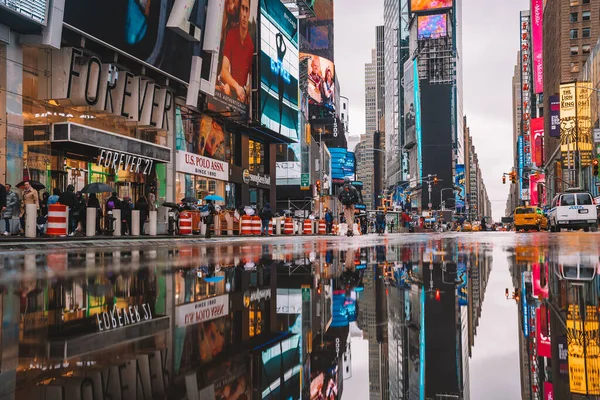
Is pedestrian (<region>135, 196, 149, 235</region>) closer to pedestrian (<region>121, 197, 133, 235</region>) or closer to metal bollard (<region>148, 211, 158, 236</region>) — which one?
metal bollard (<region>148, 211, 158, 236</region>)

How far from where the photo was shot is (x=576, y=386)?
7.16 feet

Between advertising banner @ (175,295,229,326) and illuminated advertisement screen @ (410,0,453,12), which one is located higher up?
illuminated advertisement screen @ (410,0,453,12)

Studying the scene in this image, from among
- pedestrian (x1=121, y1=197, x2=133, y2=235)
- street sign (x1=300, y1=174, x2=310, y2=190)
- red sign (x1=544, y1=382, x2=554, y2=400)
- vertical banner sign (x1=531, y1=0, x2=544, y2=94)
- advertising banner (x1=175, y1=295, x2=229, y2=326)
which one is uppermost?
vertical banner sign (x1=531, y1=0, x2=544, y2=94)

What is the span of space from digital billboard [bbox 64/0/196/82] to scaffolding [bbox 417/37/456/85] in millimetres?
149075

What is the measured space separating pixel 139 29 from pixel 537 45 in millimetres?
137815

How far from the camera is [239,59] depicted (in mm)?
51938

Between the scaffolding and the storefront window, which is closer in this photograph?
the storefront window

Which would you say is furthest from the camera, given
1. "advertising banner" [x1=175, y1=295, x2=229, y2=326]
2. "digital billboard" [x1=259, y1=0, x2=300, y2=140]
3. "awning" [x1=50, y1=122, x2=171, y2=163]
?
"digital billboard" [x1=259, y1=0, x2=300, y2=140]

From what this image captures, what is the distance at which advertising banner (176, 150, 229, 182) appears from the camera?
44.6 m

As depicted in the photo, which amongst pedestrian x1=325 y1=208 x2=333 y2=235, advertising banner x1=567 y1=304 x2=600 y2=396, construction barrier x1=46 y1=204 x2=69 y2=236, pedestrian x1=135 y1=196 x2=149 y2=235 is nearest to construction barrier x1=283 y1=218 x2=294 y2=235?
pedestrian x1=325 y1=208 x2=333 y2=235

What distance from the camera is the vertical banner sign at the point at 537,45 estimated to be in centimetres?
14575

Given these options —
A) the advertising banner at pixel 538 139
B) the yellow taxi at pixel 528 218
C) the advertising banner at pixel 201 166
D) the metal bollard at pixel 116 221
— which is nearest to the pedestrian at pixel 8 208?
the metal bollard at pixel 116 221

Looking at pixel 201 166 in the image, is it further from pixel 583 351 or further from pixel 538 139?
pixel 538 139

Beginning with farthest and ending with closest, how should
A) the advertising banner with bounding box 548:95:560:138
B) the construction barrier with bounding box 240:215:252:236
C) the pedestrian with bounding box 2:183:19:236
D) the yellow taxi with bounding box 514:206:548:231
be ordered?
the advertising banner with bounding box 548:95:560:138 → the yellow taxi with bounding box 514:206:548:231 → the construction barrier with bounding box 240:215:252:236 → the pedestrian with bounding box 2:183:19:236
